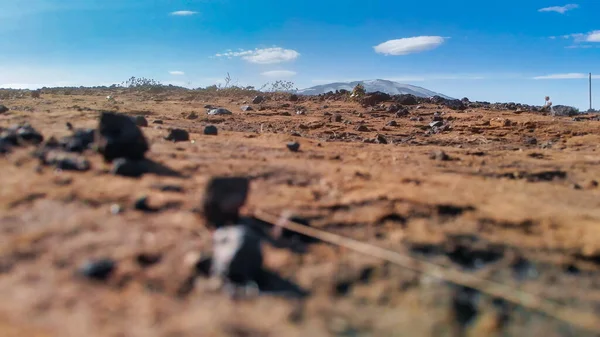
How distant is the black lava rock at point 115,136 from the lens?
400 cm

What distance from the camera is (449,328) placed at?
7.37 feet

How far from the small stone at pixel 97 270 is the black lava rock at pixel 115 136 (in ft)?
5.63

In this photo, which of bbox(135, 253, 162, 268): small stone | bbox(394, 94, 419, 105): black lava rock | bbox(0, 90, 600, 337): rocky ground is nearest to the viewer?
bbox(0, 90, 600, 337): rocky ground

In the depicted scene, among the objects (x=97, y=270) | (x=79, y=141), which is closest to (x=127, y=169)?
(x=79, y=141)

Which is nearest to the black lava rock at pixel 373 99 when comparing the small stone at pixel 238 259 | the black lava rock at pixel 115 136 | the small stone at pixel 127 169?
the black lava rock at pixel 115 136

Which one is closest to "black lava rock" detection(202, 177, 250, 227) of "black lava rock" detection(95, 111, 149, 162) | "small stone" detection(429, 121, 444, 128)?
"black lava rock" detection(95, 111, 149, 162)

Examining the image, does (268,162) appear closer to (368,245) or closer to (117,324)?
(368,245)

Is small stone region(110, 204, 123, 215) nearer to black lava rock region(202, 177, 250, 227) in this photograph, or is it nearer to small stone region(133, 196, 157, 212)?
small stone region(133, 196, 157, 212)

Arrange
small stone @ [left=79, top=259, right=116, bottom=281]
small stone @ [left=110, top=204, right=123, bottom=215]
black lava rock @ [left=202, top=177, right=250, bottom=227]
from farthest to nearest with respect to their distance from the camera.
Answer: small stone @ [left=110, top=204, right=123, bottom=215] < black lava rock @ [left=202, top=177, right=250, bottom=227] < small stone @ [left=79, top=259, right=116, bottom=281]

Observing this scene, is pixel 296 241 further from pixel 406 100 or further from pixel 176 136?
pixel 406 100

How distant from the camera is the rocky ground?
86.1 inches

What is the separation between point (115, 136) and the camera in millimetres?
4008

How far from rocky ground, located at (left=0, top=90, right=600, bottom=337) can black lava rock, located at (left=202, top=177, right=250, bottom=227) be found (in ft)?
0.35

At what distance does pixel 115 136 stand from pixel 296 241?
1.95 m
